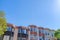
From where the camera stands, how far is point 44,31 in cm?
4112

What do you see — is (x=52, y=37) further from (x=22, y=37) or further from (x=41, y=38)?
(x=22, y=37)

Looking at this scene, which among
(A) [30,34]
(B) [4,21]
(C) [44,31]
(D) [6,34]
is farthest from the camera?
(C) [44,31]

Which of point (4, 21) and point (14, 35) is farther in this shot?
point (14, 35)

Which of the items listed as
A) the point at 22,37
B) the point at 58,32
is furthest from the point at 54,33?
the point at 22,37

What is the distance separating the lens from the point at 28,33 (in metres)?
38.4

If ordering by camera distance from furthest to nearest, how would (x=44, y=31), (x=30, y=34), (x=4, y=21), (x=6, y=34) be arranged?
1. (x=44, y=31)
2. (x=30, y=34)
3. (x=6, y=34)
4. (x=4, y=21)

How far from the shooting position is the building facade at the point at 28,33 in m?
36.6

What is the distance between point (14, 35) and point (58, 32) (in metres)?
14.0

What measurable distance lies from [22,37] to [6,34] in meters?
4.60

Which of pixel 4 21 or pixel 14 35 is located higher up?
pixel 4 21

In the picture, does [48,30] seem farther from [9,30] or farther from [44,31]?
[9,30]

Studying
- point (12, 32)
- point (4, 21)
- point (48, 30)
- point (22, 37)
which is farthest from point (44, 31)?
point (4, 21)

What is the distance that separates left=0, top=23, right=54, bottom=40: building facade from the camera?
36.6m

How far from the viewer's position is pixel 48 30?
41875 millimetres
